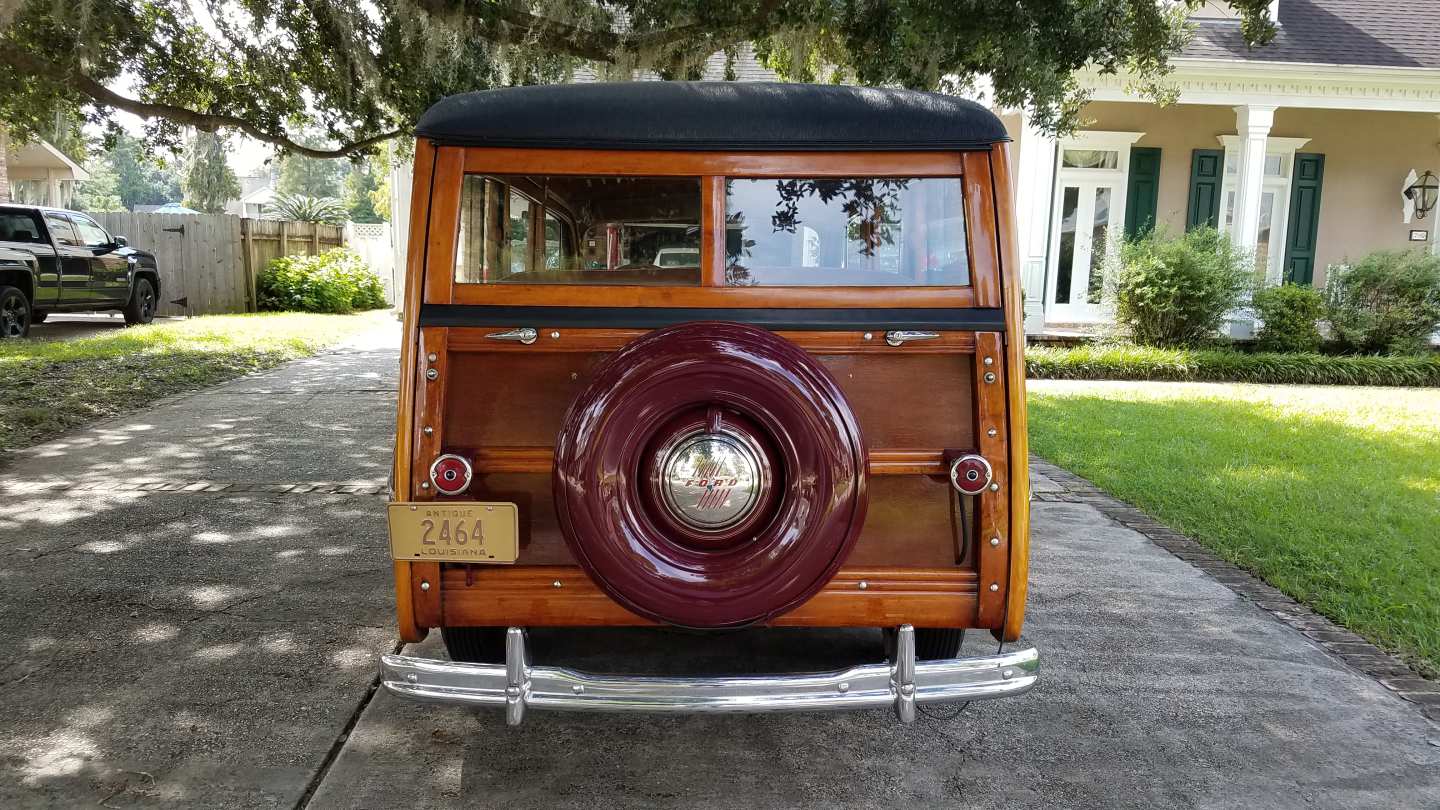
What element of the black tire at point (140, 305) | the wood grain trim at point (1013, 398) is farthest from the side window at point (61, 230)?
the wood grain trim at point (1013, 398)

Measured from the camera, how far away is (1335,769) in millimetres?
2955

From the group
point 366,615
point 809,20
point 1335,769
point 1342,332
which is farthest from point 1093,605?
point 1342,332

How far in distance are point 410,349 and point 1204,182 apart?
14.6 m

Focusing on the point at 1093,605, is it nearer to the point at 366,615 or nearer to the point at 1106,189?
the point at 366,615

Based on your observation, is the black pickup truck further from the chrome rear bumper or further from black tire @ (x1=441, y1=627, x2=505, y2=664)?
the chrome rear bumper

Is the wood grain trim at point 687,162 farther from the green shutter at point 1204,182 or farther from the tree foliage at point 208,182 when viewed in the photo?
the tree foliage at point 208,182

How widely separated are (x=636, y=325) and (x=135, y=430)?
6668 millimetres

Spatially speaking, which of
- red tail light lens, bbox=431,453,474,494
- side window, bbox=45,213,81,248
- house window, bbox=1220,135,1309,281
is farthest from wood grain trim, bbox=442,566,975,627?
house window, bbox=1220,135,1309,281

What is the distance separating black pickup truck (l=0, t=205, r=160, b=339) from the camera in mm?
12555

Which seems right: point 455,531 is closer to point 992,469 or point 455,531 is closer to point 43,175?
point 992,469

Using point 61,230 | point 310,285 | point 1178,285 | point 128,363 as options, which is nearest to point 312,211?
point 310,285

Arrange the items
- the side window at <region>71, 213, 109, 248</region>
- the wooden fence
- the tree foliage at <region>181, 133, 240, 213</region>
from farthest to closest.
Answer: the tree foliage at <region>181, 133, 240, 213</region>
the wooden fence
the side window at <region>71, 213, 109, 248</region>

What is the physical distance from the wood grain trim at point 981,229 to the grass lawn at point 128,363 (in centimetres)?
716

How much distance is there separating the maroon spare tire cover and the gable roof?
13.1 meters
